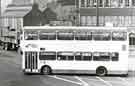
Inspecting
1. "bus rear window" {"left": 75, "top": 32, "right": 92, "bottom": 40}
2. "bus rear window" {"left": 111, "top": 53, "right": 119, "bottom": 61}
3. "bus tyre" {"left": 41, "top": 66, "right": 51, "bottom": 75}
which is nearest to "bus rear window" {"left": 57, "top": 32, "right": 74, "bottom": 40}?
"bus rear window" {"left": 75, "top": 32, "right": 92, "bottom": 40}

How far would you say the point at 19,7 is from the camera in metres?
72.4

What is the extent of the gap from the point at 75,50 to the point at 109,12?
3548 centimetres

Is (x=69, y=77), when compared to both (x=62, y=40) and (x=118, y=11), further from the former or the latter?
(x=118, y=11)

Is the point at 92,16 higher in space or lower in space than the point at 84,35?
higher

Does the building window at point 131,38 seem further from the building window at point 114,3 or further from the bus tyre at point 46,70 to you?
the bus tyre at point 46,70

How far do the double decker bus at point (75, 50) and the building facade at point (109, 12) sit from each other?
111ft

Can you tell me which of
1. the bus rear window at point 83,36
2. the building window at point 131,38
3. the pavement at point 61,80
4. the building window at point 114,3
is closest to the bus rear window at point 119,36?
the bus rear window at point 83,36

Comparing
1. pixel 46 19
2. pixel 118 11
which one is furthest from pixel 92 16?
pixel 46 19

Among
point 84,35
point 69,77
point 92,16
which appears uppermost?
point 92,16

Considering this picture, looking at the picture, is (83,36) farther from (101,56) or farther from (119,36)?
(119,36)

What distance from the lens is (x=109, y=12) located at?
56.4 metres

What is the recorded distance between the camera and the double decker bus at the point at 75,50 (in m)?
22.0

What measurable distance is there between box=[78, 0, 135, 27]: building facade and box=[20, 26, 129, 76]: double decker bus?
111 feet

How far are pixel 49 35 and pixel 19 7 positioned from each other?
5176cm
